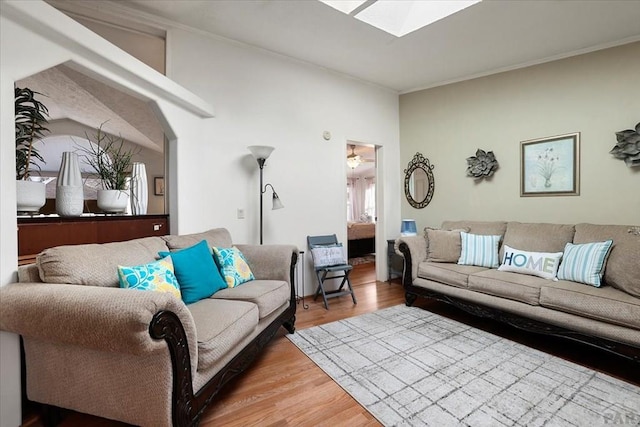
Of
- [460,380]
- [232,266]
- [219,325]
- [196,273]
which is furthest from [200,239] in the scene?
[460,380]

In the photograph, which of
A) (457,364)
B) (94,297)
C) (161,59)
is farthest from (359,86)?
(94,297)

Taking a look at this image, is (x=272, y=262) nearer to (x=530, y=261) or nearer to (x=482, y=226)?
(x=530, y=261)

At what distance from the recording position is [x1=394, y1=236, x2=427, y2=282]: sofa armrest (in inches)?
134

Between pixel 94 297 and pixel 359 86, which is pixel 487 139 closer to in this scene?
pixel 359 86

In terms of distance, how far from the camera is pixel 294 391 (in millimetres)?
1893

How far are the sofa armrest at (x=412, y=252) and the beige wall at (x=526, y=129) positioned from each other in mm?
995

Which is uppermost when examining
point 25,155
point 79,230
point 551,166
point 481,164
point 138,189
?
point 481,164

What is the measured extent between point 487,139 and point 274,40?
283 centimetres

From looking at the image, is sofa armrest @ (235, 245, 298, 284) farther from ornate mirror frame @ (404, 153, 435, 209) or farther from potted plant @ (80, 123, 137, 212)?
ornate mirror frame @ (404, 153, 435, 209)

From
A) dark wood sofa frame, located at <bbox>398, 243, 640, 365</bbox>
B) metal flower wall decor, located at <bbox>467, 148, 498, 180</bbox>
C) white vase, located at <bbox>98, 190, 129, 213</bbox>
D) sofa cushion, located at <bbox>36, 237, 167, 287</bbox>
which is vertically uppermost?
metal flower wall decor, located at <bbox>467, 148, 498, 180</bbox>

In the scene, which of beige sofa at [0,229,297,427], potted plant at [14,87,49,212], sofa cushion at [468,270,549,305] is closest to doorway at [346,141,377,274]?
sofa cushion at [468,270,549,305]

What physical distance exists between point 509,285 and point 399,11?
9.13 feet

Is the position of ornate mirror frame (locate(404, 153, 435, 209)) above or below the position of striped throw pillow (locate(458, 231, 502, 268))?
above

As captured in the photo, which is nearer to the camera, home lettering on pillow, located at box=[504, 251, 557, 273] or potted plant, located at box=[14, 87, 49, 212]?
potted plant, located at box=[14, 87, 49, 212]
